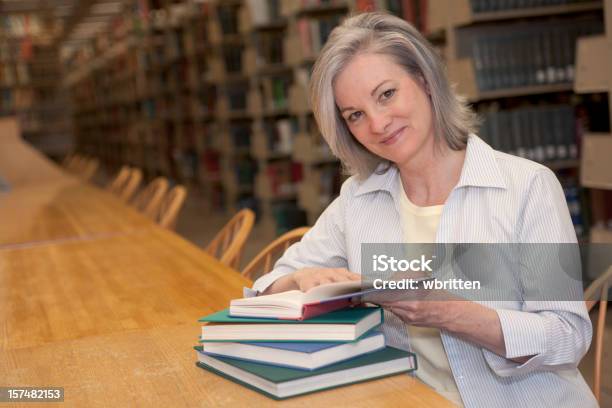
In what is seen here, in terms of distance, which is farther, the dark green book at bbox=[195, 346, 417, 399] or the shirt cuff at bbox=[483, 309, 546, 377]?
the shirt cuff at bbox=[483, 309, 546, 377]

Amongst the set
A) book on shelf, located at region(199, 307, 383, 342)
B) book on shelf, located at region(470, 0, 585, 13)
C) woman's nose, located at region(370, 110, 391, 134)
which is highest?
book on shelf, located at region(470, 0, 585, 13)

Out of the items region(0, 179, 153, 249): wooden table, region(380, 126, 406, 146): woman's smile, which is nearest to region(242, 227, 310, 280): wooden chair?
region(380, 126, 406, 146): woman's smile

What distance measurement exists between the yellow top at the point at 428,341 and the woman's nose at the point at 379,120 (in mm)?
197

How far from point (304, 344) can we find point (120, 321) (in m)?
0.70

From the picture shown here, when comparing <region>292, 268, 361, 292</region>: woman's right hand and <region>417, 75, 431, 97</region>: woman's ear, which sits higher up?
<region>417, 75, 431, 97</region>: woman's ear

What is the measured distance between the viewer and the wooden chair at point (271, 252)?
7.07 feet

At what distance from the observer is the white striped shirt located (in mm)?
1321

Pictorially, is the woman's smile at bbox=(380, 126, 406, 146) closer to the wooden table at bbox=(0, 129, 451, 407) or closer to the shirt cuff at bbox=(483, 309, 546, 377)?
the shirt cuff at bbox=(483, 309, 546, 377)

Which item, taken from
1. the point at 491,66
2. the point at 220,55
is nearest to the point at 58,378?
the point at 491,66

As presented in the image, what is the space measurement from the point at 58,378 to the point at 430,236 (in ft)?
2.45

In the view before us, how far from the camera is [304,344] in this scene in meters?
1.15

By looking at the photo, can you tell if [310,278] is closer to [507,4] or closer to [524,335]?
[524,335]

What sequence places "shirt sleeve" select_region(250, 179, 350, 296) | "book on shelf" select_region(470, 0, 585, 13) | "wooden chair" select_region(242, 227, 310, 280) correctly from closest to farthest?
"shirt sleeve" select_region(250, 179, 350, 296)
"wooden chair" select_region(242, 227, 310, 280)
"book on shelf" select_region(470, 0, 585, 13)

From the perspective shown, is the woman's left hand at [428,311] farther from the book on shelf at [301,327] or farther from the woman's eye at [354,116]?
the woman's eye at [354,116]
